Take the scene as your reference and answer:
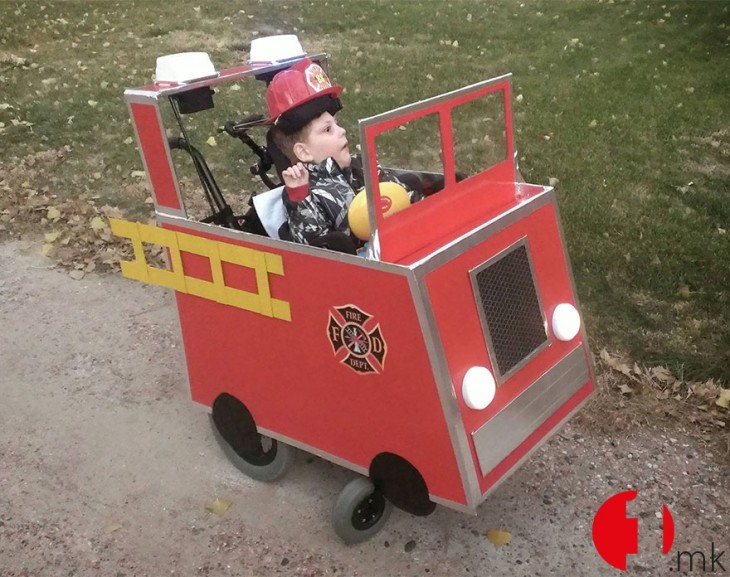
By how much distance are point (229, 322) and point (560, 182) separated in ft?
10.6

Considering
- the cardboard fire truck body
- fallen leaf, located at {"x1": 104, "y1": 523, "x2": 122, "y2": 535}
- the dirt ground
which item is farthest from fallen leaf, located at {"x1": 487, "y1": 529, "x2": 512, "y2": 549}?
fallen leaf, located at {"x1": 104, "y1": 523, "x2": 122, "y2": 535}

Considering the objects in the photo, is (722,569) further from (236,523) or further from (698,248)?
(698,248)

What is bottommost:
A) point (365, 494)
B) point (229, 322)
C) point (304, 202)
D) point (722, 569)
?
point (722, 569)

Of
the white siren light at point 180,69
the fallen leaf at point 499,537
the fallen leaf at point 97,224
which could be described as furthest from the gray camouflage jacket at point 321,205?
the fallen leaf at point 97,224

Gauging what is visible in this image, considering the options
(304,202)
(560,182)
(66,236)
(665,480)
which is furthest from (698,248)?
(66,236)

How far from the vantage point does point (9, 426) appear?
334 cm

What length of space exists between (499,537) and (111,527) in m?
1.37

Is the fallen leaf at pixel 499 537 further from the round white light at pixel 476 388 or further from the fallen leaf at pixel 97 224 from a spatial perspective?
the fallen leaf at pixel 97 224

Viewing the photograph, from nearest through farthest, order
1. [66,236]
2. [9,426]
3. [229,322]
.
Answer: [229,322], [9,426], [66,236]

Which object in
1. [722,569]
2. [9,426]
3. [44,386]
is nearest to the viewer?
[722,569]

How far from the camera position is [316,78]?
2.69m

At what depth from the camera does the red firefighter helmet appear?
264 cm

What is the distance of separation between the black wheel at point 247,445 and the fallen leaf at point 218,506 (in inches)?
6.5

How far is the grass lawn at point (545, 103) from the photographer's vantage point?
396 centimetres
